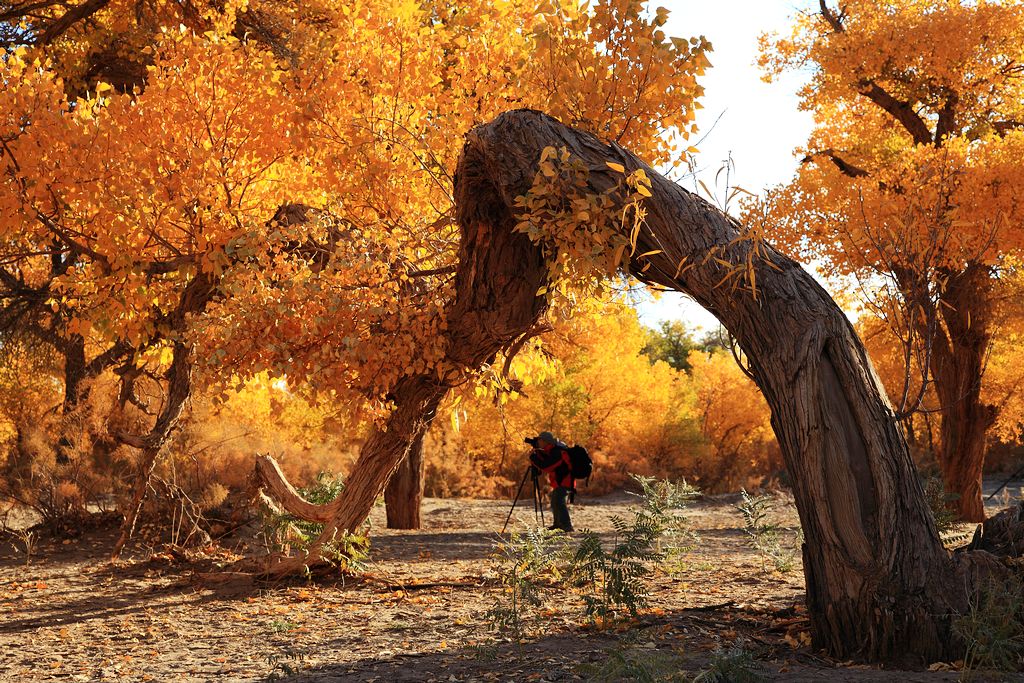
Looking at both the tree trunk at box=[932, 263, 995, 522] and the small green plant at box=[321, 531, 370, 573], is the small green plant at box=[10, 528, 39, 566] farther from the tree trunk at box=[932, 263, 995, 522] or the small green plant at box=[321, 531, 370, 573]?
the tree trunk at box=[932, 263, 995, 522]

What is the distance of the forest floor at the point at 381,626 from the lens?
16.4ft

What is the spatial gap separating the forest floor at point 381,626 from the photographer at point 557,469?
1419mm

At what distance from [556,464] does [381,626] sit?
518 cm

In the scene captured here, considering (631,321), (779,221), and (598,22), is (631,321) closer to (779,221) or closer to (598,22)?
(779,221)

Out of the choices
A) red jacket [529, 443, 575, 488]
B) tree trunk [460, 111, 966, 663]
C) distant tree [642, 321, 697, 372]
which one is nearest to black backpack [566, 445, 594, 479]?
red jacket [529, 443, 575, 488]

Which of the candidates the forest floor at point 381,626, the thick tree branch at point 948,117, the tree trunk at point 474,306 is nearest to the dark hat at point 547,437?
the forest floor at point 381,626

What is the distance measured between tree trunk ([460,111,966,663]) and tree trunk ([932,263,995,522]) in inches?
402

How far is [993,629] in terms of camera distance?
167 inches

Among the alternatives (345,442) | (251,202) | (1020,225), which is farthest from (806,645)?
(345,442)

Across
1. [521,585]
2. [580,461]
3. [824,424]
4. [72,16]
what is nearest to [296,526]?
[580,461]

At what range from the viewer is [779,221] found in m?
13.5

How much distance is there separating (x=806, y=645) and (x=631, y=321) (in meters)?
17.8

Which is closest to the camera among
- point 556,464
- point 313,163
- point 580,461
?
point 313,163

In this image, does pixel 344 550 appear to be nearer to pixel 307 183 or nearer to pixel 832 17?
pixel 307 183
